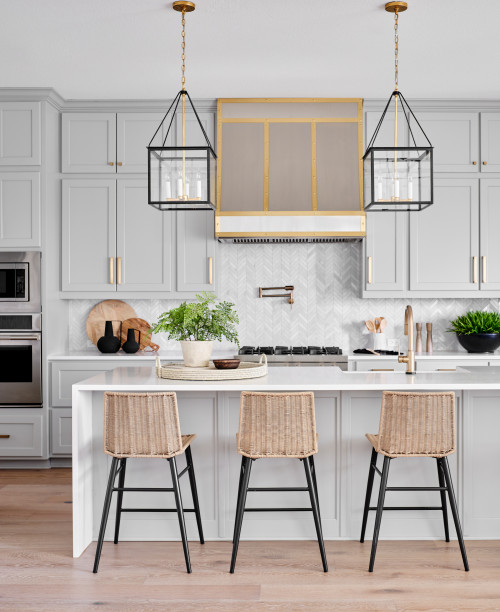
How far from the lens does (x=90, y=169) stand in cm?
505

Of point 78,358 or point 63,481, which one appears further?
point 78,358

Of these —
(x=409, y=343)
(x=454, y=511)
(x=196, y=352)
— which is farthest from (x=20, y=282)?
(x=454, y=511)

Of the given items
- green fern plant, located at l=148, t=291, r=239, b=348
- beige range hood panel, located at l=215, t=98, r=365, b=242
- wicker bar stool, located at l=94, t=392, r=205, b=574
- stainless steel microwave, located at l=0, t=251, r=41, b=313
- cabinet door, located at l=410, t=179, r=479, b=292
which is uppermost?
beige range hood panel, located at l=215, t=98, r=365, b=242

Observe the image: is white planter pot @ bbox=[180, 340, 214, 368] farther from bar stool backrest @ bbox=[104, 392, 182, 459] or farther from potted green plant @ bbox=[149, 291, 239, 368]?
bar stool backrest @ bbox=[104, 392, 182, 459]

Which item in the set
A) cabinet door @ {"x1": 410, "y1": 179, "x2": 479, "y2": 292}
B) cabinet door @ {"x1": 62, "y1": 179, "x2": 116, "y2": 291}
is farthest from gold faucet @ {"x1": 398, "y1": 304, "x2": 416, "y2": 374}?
cabinet door @ {"x1": 62, "y1": 179, "x2": 116, "y2": 291}

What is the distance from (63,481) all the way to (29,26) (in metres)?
2.99

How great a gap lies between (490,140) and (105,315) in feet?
11.4

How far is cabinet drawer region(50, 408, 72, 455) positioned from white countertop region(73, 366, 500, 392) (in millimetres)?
1640

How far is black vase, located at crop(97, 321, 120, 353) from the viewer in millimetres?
5012

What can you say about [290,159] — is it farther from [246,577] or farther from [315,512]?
[246,577]

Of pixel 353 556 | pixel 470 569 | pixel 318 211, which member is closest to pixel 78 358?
pixel 318 211

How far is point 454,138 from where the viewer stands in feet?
16.5

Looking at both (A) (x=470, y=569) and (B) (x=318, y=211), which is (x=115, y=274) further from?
(A) (x=470, y=569)

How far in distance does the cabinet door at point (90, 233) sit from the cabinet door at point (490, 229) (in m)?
2.95
